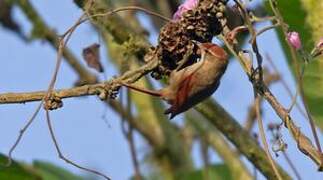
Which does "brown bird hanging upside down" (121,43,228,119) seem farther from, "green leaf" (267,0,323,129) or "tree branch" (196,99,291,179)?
"tree branch" (196,99,291,179)

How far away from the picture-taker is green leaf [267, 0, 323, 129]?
4.92ft

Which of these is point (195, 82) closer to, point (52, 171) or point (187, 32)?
point (187, 32)

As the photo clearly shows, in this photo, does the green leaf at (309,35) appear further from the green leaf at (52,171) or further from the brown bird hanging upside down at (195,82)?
the green leaf at (52,171)

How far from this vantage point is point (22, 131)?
131cm

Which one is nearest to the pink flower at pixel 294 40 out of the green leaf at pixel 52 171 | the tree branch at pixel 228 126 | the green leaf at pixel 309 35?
the green leaf at pixel 309 35

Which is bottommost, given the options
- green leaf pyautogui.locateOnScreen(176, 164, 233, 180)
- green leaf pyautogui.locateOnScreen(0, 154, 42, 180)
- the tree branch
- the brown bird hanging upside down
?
A: the brown bird hanging upside down

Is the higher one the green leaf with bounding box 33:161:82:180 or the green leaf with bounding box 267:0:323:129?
the green leaf with bounding box 33:161:82:180

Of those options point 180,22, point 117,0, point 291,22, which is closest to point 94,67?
point 291,22

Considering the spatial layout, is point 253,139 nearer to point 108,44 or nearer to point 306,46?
point 306,46

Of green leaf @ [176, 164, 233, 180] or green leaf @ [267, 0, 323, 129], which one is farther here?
green leaf @ [176, 164, 233, 180]

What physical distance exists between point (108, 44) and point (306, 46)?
1457 mm

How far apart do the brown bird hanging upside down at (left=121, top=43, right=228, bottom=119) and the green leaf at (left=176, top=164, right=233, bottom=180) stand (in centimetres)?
98

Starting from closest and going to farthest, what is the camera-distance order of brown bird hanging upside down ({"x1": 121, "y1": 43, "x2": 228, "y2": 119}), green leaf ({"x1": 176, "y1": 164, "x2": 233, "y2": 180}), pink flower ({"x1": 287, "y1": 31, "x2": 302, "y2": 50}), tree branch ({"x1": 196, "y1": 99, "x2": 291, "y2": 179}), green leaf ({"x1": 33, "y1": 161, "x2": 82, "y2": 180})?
brown bird hanging upside down ({"x1": 121, "y1": 43, "x2": 228, "y2": 119}), pink flower ({"x1": 287, "y1": 31, "x2": 302, "y2": 50}), tree branch ({"x1": 196, "y1": 99, "x2": 291, "y2": 179}), green leaf ({"x1": 33, "y1": 161, "x2": 82, "y2": 180}), green leaf ({"x1": 176, "y1": 164, "x2": 233, "y2": 180})

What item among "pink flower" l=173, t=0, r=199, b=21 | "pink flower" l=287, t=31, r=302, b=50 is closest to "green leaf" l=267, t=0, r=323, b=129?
"pink flower" l=287, t=31, r=302, b=50
